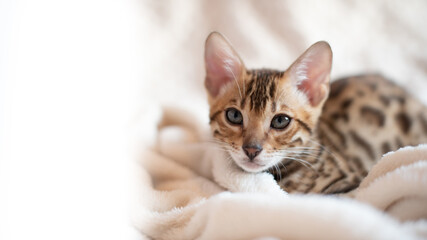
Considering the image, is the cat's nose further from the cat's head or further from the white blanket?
the white blanket

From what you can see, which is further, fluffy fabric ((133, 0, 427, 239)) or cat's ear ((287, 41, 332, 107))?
fluffy fabric ((133, 0, 427, 239))

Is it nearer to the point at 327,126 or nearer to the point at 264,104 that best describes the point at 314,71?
the point at 264,104

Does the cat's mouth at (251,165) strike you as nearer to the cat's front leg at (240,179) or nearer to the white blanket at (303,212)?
the cat's front leg at (240,179)

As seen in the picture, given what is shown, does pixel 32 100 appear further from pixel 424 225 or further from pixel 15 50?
pixel 424 225

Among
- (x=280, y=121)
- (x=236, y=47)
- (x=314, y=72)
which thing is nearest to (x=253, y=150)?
(x=280, y=121)

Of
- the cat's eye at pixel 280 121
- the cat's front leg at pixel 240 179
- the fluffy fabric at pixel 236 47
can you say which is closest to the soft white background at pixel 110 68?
the fluffy fabric at pixel 236 47

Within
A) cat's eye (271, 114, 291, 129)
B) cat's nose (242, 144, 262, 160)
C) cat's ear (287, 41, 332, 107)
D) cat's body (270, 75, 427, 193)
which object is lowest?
cat's body (270, 75, 427, 193)

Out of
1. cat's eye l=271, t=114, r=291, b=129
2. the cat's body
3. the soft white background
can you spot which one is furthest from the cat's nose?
the soft white background
